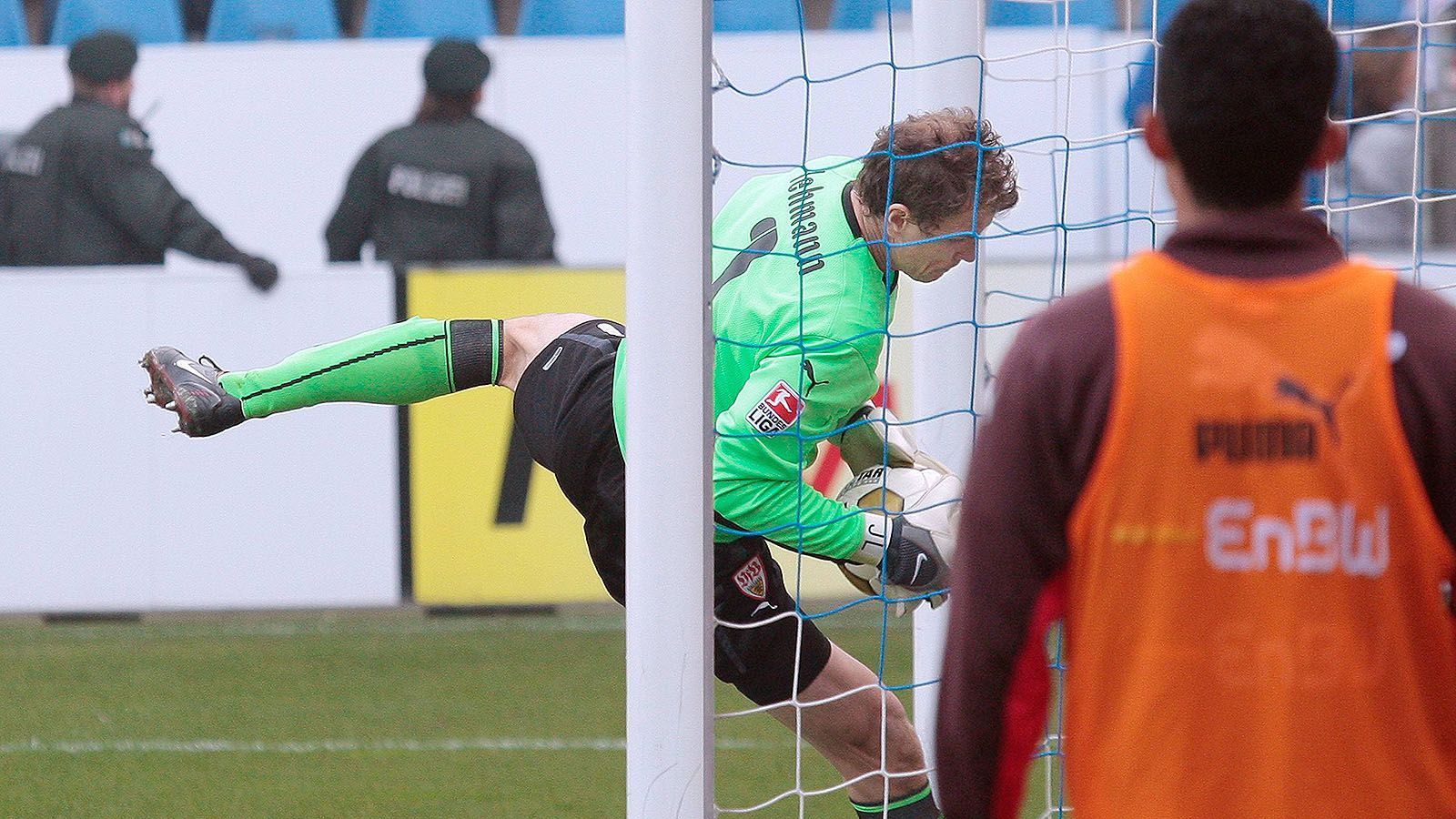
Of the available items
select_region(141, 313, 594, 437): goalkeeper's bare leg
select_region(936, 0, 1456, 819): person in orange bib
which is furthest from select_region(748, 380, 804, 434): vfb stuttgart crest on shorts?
select_region(936, 0, 1456, 819): person in orange bib

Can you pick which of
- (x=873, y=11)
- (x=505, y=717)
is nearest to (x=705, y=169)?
(x=505, y=717)

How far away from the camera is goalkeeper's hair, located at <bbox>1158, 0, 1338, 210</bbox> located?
1.50 m

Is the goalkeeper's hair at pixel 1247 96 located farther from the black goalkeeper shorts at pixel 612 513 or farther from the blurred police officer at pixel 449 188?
the blurred police officer at pixel 449 188

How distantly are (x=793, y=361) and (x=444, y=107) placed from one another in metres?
4.47

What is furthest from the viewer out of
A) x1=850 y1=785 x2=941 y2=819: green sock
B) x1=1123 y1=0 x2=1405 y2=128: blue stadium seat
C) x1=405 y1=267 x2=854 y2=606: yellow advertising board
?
x1=405 y1=267 x2=854 y2=606: yellow advertising board

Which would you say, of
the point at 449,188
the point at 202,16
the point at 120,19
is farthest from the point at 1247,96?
the point at 202,16

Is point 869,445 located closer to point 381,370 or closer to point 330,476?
point 381,370

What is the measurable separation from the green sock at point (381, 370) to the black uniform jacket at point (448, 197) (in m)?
3.73

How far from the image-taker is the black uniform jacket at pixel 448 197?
7.11 metres

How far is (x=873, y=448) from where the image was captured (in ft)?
11.6

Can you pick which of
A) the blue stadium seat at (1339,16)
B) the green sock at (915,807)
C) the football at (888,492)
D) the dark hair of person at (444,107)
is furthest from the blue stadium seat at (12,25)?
the green sock at (915,807)

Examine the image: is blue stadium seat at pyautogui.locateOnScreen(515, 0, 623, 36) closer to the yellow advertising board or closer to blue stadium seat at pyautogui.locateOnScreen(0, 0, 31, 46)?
blue stadium seat at pyautogui.locateOnScreen(0, 0, 31, 46)

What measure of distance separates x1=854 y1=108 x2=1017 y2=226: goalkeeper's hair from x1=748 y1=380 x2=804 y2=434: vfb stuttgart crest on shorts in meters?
0.41

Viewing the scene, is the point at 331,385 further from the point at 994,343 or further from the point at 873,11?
the point at 873,11
